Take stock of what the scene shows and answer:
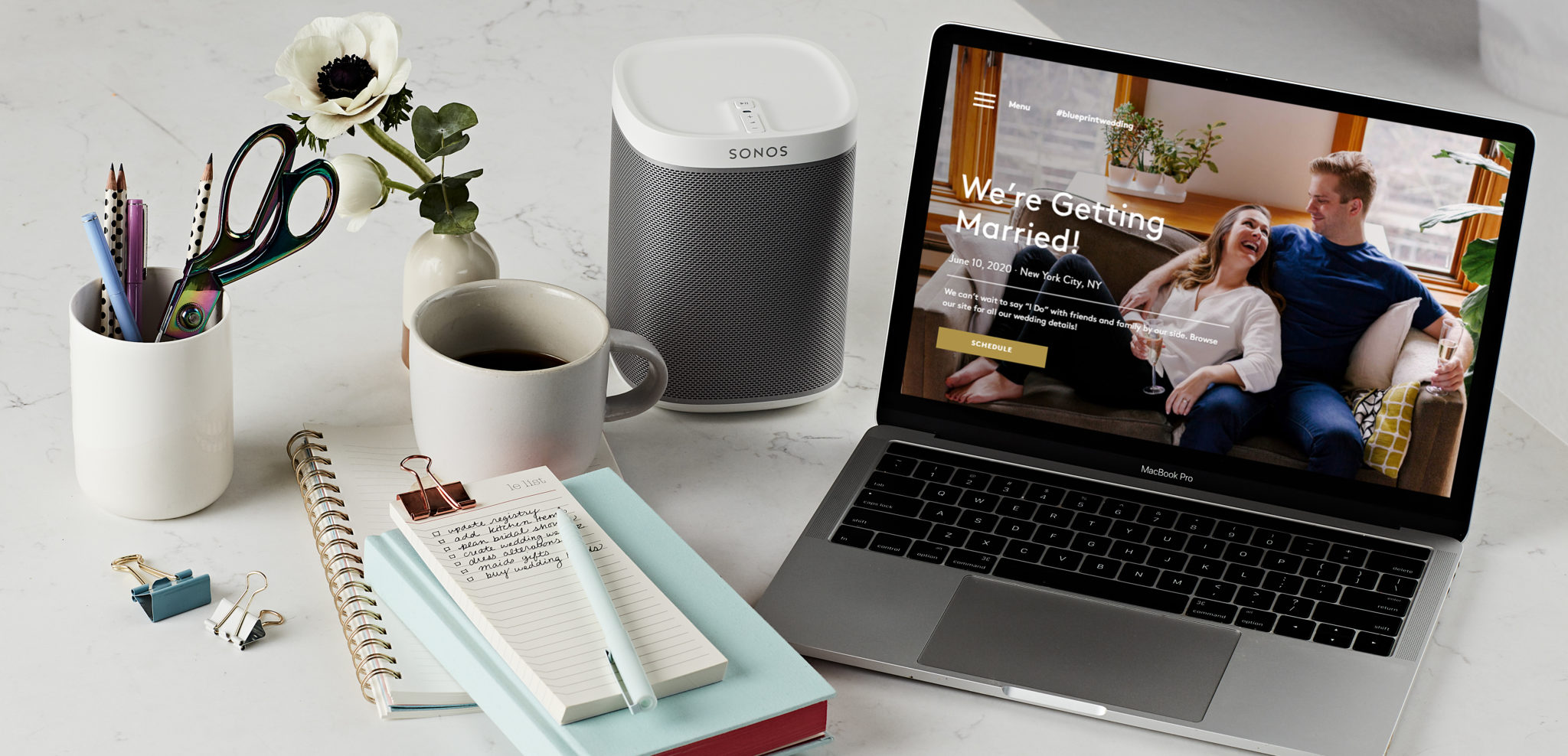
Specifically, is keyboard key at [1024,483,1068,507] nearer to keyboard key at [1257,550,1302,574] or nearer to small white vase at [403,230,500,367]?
keyboard key at [1257,550,1302,574]

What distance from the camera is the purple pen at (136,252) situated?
31.1 inches

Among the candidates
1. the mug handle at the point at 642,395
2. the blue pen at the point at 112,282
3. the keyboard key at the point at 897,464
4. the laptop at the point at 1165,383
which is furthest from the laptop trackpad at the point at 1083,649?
the blue pen at the point at 112,282

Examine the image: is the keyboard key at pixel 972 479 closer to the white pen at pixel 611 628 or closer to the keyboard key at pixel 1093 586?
the keyboard key at pixel 1093 586

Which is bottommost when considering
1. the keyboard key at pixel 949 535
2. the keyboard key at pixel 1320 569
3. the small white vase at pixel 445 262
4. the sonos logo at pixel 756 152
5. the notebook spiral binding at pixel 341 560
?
the notebook spiral binding at pixel 341 560

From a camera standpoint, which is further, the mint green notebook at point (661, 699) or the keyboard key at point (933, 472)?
the keyboard key at point (933, 472)

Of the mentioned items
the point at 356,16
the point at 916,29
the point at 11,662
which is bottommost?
the point at 11,662

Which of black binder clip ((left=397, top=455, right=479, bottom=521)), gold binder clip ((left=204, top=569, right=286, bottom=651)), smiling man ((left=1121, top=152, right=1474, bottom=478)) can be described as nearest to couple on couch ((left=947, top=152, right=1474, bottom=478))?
smiling man ((left=1121, top=152, right=1474, bottom=478))

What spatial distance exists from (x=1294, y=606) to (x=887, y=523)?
233 millimetres

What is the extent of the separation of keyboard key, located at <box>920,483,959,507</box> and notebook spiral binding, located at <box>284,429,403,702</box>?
0.33m

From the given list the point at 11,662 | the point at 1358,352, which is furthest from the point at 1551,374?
the point at 11,662

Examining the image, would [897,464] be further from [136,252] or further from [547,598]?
[136,252]

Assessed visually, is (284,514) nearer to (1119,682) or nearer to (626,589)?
(626,589)

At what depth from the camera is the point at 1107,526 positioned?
0.87m

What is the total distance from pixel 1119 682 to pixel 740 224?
1.21 ft
